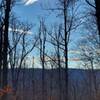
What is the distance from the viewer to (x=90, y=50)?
42406mm

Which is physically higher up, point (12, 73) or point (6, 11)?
point (6, 11)

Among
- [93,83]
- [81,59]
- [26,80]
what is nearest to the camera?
[81,59]

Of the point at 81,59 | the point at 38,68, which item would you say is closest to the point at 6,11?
the point at 81,59

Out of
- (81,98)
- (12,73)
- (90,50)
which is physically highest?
(90,50)

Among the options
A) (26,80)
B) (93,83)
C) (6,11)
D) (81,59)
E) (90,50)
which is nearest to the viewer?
(6,11)

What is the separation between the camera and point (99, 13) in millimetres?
9906

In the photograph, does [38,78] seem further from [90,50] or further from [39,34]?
[90,50]

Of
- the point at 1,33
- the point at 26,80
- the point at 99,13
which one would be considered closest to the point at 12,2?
the point at 1,33

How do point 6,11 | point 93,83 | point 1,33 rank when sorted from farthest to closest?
point 93,83
point 1,33
point 6,11

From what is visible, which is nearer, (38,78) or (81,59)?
(81,59)

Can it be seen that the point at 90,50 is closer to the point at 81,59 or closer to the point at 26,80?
the point at 81,59

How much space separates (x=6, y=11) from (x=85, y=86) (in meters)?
36.6

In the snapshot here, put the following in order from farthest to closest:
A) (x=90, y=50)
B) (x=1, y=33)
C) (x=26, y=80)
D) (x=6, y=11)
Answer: (x=26, y=80), (x=90, y=50), (x=1, y=33), (x=6, y=11)

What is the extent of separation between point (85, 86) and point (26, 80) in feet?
31.9
